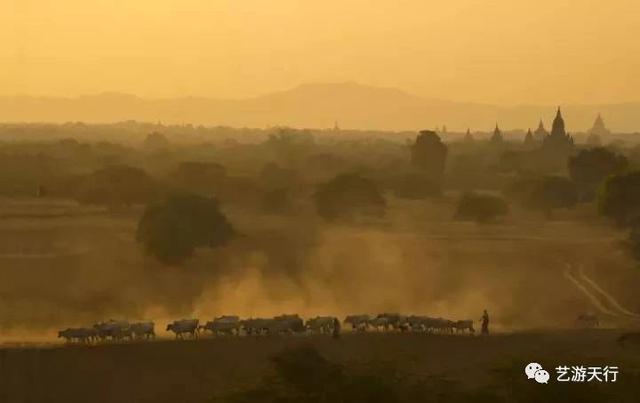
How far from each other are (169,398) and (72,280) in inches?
497

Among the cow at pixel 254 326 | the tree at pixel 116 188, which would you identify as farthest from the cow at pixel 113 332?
the tree at pixel 116 188

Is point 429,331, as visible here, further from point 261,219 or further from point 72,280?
→ point 261,219

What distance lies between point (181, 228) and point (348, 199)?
1318cm

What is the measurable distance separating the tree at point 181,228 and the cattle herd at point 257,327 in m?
9.64

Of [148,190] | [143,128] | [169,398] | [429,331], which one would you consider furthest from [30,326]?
[143,128]

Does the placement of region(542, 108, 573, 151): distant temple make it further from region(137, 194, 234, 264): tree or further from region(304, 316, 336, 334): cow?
region(304, 316, 336, 334): cow

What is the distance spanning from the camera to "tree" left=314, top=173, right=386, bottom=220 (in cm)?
4141

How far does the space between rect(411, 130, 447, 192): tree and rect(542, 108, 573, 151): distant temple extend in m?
9.63

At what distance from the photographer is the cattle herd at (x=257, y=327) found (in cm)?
1944

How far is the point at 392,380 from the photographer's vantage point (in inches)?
604
